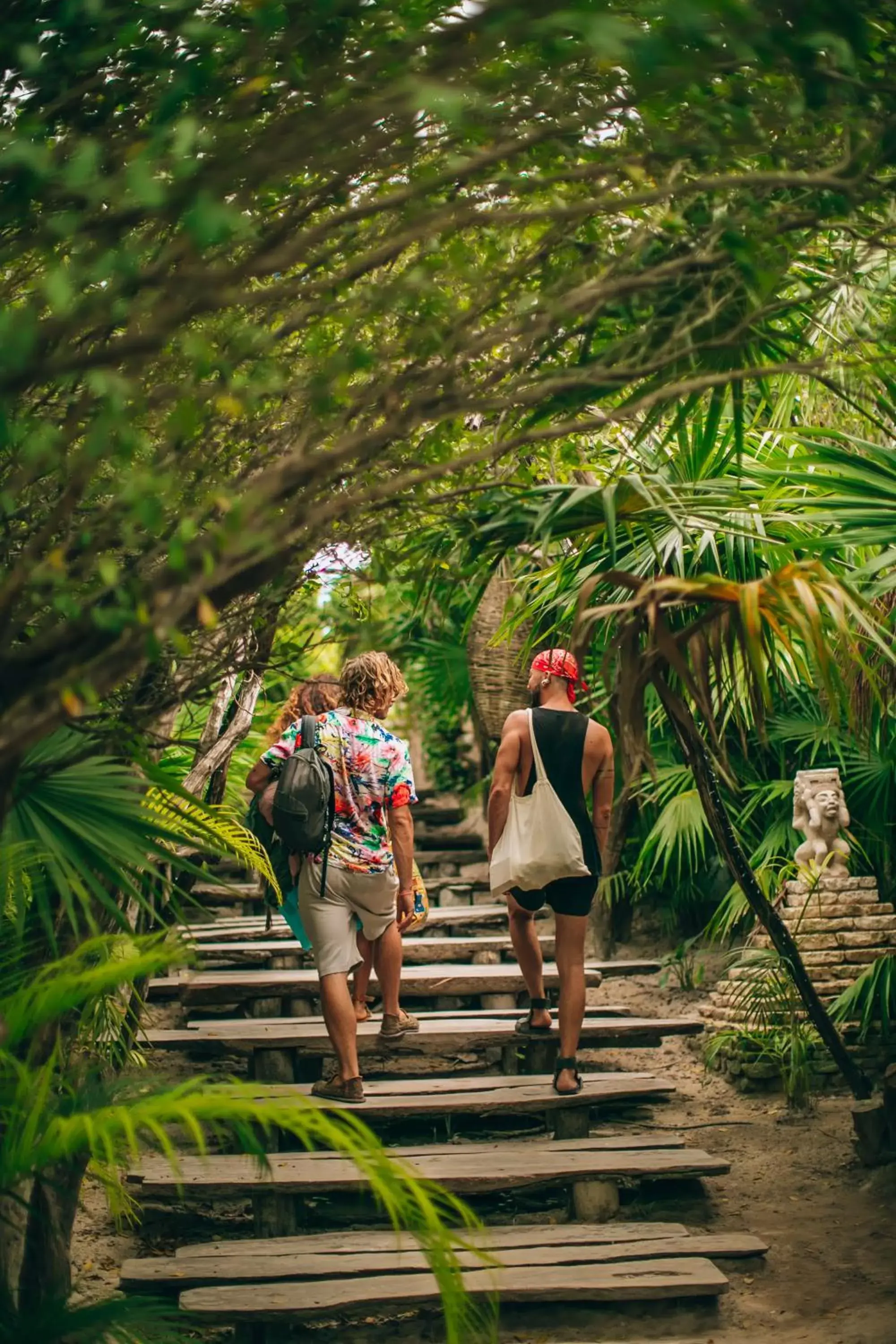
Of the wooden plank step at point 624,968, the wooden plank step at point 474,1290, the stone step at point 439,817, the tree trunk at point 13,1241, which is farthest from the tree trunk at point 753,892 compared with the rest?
the stone step at point 439,817

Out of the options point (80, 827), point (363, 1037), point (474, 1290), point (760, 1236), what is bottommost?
point (760, 1236)

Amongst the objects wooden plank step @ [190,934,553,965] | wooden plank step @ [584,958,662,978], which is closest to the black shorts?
wooden plank step @ [190,934,553,965]

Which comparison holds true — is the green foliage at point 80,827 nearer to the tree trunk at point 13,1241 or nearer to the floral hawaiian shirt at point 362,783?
the tree trunk at point 13,1241

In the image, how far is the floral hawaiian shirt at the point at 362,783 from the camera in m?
5.25

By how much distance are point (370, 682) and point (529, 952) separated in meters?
1.38

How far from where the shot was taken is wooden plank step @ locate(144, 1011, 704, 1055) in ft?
18.6

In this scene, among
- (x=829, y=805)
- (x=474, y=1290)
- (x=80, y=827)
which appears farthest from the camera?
(x=829, y=805)

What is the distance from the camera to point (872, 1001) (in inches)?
243

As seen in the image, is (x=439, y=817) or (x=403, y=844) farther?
(x=439, y=817)

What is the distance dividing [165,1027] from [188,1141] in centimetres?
153

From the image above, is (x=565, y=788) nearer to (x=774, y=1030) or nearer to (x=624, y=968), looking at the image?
(x=774, y=1030)

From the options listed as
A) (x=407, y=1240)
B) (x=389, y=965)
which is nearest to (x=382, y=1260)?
(x=407, y=1240)

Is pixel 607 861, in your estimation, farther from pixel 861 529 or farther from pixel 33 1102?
pixel 33 1102

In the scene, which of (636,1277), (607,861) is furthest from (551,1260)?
(607,861)
